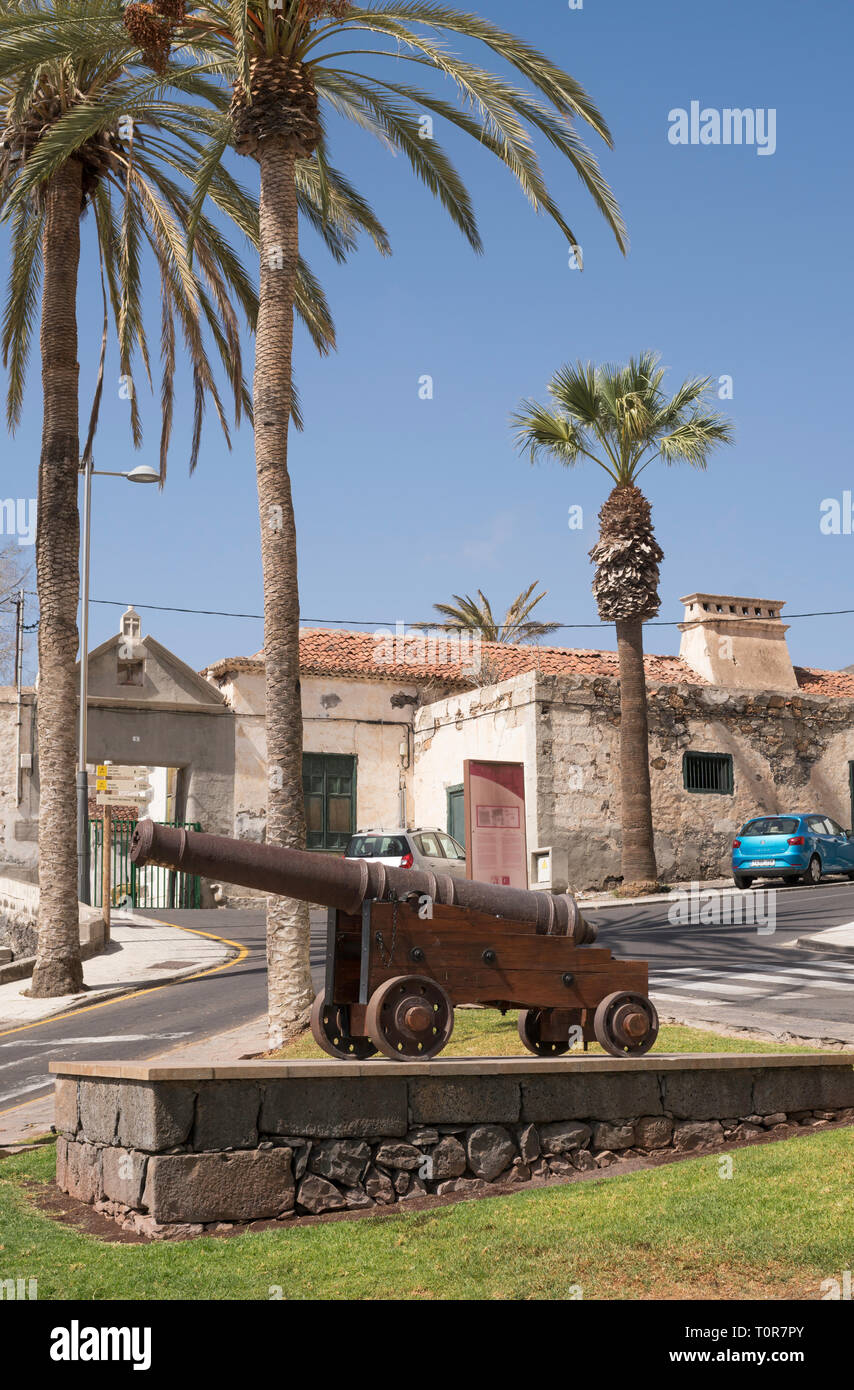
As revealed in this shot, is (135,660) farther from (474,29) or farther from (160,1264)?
(160,1264)

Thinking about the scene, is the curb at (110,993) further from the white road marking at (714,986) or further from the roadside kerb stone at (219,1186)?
the roadside kerb stone at (219,1186)

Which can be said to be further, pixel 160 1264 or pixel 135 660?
pixel 135 660

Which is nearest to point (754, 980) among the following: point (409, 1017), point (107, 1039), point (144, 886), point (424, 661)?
point (107, 1039)

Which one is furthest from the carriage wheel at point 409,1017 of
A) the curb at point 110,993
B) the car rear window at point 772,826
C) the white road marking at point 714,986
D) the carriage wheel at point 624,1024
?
the car rear window at point 772,826

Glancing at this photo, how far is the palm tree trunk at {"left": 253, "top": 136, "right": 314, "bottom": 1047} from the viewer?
11.1 m

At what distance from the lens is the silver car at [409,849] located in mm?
23031

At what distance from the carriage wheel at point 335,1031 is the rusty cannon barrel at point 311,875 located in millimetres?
667

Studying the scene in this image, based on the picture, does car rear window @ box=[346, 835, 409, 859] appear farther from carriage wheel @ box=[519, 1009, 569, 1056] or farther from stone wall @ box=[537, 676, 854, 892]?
carriage wheel @ box=[519, 1009, 569, 1056]

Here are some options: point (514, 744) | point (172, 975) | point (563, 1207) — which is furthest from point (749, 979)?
point (514, 744)

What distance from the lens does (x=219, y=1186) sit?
21.1ft

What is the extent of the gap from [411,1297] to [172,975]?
42.6 ft

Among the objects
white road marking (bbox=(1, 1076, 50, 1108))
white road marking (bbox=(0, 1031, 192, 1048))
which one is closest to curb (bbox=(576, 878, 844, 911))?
white road marking (bbox=(0, 1031, 192, 1048))
